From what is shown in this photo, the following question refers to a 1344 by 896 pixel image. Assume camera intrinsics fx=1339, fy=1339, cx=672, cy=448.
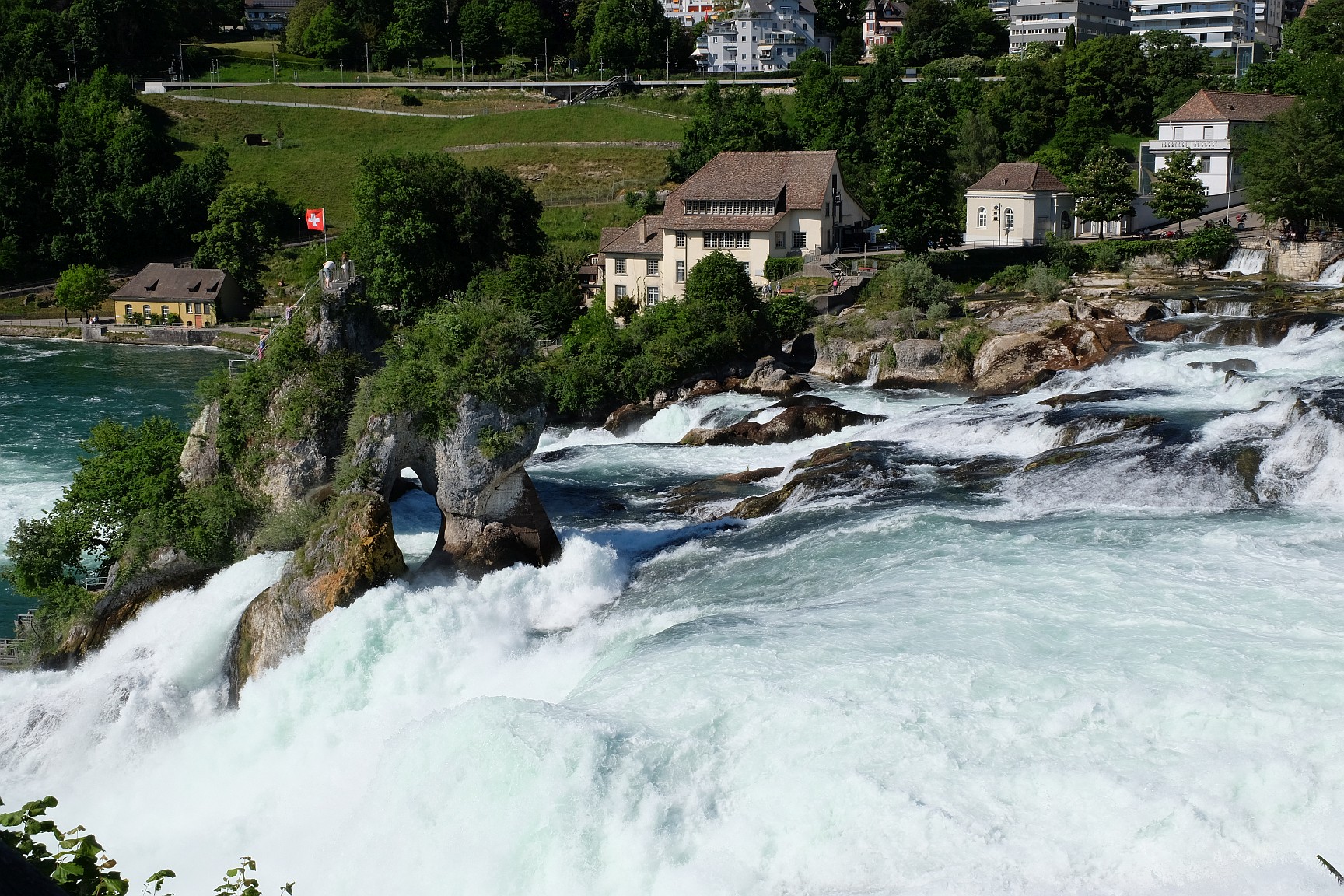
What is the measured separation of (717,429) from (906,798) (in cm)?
2726

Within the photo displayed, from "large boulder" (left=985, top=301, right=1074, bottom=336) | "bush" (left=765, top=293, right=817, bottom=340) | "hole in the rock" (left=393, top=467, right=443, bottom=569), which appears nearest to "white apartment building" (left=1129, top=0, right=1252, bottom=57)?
"large boulder" (left=985, top=301, right=1074, bottom=336)

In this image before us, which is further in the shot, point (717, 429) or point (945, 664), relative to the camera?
point (717, 429)

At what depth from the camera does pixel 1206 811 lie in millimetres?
17812

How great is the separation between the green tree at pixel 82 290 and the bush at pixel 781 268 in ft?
162

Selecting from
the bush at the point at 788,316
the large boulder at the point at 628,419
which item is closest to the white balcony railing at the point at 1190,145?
the bush at the point at 788,316

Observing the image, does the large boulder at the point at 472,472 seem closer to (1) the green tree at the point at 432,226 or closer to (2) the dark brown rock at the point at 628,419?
(2) the dark brown rock at the point at 628,419

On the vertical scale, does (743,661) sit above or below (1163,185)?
below

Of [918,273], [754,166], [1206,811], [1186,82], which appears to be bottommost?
[1206,811]

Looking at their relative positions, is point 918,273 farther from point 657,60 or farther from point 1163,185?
point 657,60

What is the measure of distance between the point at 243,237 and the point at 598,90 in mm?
47749

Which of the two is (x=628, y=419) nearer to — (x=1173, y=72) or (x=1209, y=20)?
(x=1173, y=72)

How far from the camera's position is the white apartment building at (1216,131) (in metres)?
76.2

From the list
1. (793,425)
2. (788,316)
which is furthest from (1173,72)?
(793,425)

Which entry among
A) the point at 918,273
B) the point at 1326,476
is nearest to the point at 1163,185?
the point at 918,273
